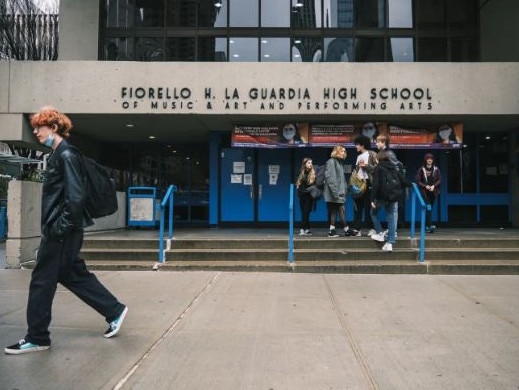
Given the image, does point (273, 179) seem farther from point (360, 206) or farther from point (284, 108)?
point (360, 206)

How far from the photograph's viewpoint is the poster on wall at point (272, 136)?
1316 centimetres

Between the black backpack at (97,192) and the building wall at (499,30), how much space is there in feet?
40.3

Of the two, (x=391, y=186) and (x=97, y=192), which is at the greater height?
(x=391, y=186)

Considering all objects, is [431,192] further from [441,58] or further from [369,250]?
[441,58]

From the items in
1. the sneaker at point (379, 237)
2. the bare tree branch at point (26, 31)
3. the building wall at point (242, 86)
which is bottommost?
the sneaker at point (379, 237)

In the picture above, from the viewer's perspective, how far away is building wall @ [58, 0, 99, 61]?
50.7 feet

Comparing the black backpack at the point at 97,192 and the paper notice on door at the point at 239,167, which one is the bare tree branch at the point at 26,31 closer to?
the paper notice on door at the point at 239,167

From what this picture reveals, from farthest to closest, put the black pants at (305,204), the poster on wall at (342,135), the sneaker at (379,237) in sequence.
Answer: the poster on wall at (342,135), the black pants at (305,204), the sneaker at (379,237)

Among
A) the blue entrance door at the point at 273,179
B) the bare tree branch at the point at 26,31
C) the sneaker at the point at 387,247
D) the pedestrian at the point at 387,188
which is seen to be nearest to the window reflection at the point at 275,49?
the blue entrance door at the point at 273,179

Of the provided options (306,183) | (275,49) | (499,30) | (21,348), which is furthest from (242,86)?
(21,348)

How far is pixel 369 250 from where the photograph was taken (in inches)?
373

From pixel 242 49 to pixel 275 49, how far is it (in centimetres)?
90

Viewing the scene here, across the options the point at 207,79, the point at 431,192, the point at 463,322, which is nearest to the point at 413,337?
the point at 463,322

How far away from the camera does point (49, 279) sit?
15.0 ft
